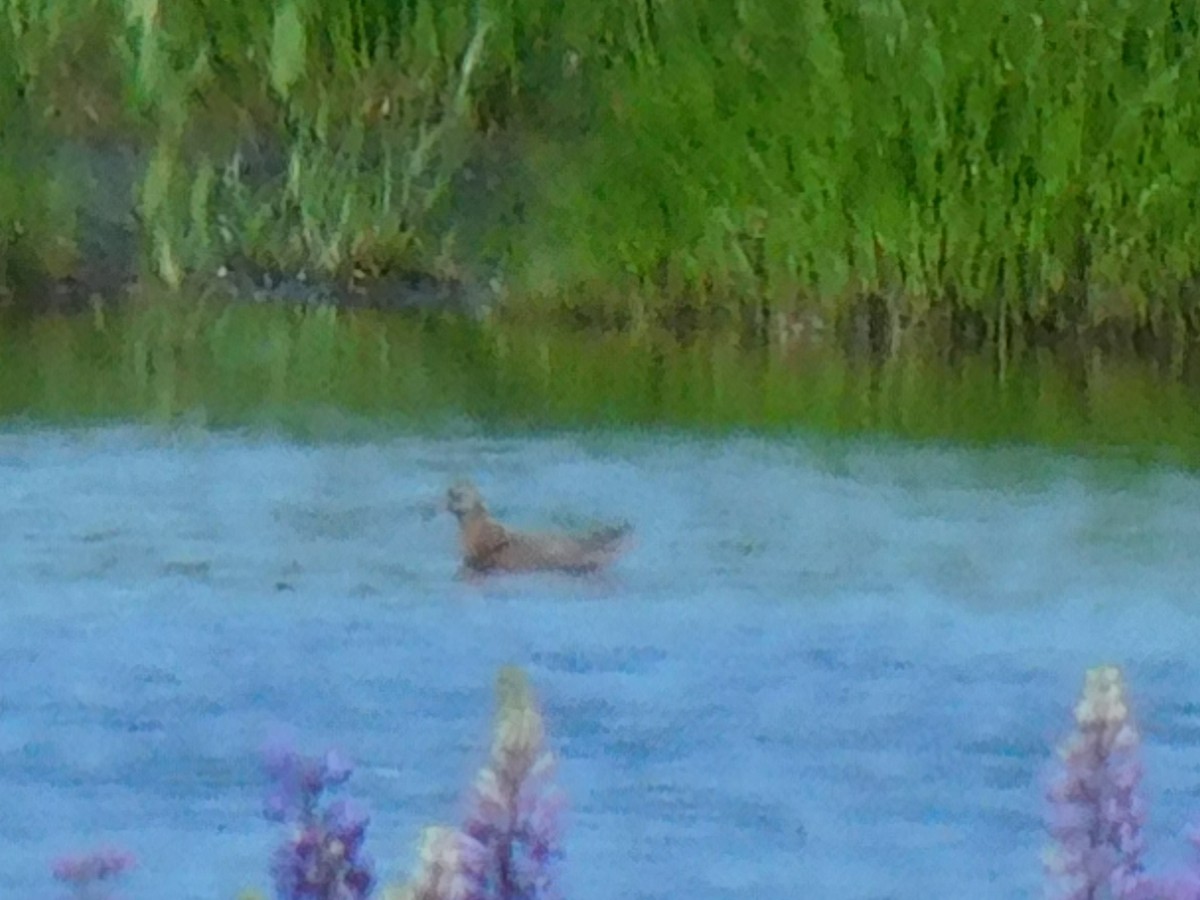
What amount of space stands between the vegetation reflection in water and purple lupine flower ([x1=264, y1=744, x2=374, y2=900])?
9.9 inches

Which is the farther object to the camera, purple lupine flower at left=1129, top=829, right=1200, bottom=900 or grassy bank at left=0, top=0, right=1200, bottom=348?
grassy bank at left=0, top=0, right=1200, bottom=348

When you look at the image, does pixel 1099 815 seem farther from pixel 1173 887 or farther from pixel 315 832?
pixel 315 832

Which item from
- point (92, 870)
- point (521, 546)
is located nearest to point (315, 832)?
point (92, 870)

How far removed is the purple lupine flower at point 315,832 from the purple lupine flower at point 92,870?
6 cm

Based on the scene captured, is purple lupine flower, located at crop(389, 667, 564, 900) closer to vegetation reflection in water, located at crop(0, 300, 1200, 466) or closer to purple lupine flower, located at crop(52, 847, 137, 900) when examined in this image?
purple lupine flower, located at crop(52, 847, 137, 900)

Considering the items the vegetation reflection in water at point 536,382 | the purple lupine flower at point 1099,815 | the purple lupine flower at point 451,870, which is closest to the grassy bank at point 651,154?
the vegetation reflection in water at point 536,382

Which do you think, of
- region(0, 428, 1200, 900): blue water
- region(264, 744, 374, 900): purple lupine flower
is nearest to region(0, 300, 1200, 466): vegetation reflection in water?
region(0, 428, 1200, 900): blue water

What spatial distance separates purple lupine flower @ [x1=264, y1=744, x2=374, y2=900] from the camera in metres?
0.82

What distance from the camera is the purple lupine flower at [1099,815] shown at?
0.80 m

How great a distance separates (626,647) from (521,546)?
76mm

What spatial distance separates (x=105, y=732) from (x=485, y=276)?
444 mm

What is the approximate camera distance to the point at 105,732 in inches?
36.3

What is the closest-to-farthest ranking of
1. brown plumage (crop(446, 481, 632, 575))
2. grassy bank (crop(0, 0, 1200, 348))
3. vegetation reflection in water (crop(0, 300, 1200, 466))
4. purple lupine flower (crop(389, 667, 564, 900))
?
purple lupine flower (crop(389, 667, 564, 900))
brown plumage (crop(446, 481, 632, 575))
vegetation reflection in water (crop(0, 300, 1200, 466))
grassy bank (crop(0, 0, 1200, 348))

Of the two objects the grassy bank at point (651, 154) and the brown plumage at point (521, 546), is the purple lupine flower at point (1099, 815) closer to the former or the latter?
the brown plumage at point (521, 546)
